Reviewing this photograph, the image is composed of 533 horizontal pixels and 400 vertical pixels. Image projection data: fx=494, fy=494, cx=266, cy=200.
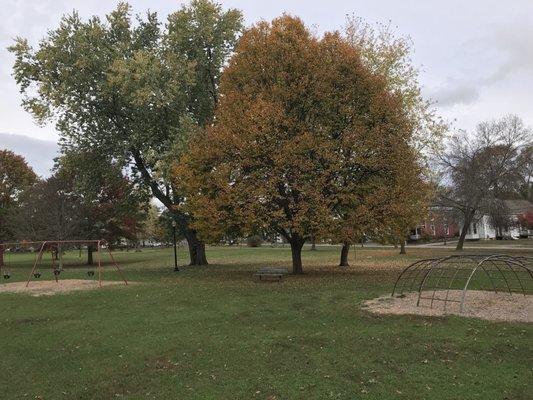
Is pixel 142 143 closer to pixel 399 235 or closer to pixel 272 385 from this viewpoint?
pixel 399 235

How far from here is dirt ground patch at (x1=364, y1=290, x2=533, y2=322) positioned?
1249 centimetres

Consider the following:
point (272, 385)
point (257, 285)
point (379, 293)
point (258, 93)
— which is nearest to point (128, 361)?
point (272, 385)

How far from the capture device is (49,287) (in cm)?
2248

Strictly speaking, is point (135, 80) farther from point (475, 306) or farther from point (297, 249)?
point (475, 306)

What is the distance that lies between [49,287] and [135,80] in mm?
11886

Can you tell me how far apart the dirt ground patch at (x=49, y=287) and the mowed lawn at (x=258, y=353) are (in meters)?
5.24

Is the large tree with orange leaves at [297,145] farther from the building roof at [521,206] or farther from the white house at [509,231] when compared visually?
the building roof at [521,206]

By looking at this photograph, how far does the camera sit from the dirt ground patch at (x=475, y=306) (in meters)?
12.5

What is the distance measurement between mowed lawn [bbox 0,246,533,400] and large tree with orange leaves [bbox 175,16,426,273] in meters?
6.60

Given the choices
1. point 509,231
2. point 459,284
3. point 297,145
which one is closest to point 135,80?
point 297,145

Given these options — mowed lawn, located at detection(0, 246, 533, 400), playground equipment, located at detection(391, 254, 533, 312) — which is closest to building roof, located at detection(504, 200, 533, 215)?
playground equipment, located at detection(391, 254, 533, 312)

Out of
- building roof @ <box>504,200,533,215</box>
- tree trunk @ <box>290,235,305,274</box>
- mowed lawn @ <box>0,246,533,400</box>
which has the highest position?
building roof @ <box>504,200,533,215</box>

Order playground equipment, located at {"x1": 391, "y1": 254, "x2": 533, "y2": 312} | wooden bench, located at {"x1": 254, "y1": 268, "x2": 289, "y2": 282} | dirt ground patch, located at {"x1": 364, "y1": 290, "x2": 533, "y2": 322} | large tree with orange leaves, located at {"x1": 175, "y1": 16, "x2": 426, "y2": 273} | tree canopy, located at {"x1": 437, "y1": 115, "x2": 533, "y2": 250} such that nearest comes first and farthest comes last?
dirt ground patch, located at {"x1": 364, "y1": 290, "x2": 533, "y2": 322}, playground equipment, located at {"x1": 391, "y1": 254, "x2": 533, "y2": 312}, large tree with orange leaves, located at {"x1": 175, "y1": 16, "x2": 426, "y2": 273}, wooden bench, located at {"x1": 254, "y1": 268, "x2": 289, "y2": 282}, tree canopy, located at {"x1": 437, "y1": 115, "x2": 533, "y2": 250}

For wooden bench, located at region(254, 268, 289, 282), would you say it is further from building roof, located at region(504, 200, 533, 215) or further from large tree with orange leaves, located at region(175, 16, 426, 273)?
building roof, located at region(504, 200, 533, 215)
